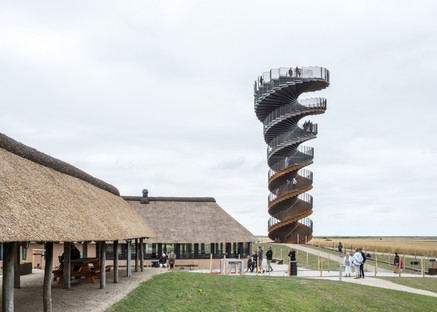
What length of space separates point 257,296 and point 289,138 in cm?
3058

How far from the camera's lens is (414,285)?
94.6ft

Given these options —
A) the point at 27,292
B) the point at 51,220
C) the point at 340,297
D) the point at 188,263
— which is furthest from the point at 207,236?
the point at 51,220

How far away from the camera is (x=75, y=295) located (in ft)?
57.9

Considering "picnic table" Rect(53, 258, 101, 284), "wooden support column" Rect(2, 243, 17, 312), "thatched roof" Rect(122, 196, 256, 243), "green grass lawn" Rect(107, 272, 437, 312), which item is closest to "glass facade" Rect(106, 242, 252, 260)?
"thatched roof" Rect(122, 196, 256, 243)

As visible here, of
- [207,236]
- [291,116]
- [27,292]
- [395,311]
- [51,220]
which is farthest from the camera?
[291,116]

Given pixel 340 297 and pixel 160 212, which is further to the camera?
pixel 160 212

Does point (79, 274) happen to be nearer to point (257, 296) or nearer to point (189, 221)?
point (257, 296)

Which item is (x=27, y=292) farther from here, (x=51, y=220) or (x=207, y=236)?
(x=207, y=236)

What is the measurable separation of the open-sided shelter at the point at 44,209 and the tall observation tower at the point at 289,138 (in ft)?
105

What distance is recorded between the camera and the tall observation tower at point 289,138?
50.6m

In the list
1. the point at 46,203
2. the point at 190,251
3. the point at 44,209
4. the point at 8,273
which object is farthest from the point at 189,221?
the point at 8,273

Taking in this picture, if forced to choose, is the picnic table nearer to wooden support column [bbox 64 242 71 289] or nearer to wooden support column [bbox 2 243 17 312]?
wooden support column [bbox 64 242 71 289]

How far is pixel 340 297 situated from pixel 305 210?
30.1 meters

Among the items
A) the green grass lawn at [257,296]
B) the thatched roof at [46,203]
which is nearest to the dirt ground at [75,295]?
the green grass lawn at [257,296]
